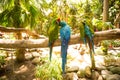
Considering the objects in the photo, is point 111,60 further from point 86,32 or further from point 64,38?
point 64,38

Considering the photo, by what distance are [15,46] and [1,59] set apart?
3047 mm

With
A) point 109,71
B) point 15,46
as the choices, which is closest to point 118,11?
point 109,71

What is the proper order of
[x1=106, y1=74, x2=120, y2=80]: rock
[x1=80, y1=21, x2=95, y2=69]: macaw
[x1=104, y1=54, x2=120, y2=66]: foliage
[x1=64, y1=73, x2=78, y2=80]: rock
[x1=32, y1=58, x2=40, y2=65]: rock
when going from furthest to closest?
[x1=32, y1=58, x2=40, y2=65]: rock < [x1=104, y1=54, x2=120, y2=66]: foliage < [x1=64, y1=73, x2=78, y2=80]: rock < [x1=106, y1=74, x2=120, y2=80]: rock < [x1=80, y1=21, x2=95, y2=69]: macaw

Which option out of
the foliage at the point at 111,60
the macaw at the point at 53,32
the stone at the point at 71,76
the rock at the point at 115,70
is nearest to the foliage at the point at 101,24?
the foliage at the point at 111,60

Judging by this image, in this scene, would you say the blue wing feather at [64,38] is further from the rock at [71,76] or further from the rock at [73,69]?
the rock at [73,69]

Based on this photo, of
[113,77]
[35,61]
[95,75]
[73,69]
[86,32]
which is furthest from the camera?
[35,61]

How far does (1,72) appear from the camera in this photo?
18.4ft

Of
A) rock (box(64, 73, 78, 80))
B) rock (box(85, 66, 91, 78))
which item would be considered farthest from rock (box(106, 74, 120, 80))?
rock (box(64, 73, 78, 80))

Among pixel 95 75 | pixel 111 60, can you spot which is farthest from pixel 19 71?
pixel 111 60

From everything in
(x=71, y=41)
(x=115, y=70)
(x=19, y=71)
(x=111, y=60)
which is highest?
(x=71, y=41)

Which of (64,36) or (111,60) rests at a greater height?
(64,36)

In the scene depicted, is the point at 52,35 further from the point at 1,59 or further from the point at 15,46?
the point at 1,59

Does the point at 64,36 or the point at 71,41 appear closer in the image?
the point at 64,36

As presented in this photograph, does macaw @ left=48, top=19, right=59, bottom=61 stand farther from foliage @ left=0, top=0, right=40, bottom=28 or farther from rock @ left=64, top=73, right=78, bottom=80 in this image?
foliage @ left=0, top=0, right=40, bottom=28
